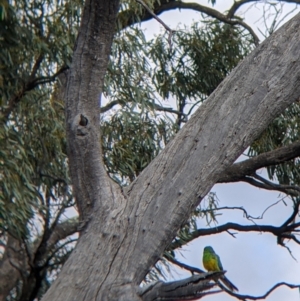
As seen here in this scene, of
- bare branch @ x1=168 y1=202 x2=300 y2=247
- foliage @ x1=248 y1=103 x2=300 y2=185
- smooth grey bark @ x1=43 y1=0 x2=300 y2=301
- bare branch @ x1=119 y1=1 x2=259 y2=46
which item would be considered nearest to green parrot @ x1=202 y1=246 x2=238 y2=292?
bare branch @ x1=168 y1=202 x2=300 y2=247

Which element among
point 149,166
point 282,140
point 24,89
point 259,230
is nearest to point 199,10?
point 282,140

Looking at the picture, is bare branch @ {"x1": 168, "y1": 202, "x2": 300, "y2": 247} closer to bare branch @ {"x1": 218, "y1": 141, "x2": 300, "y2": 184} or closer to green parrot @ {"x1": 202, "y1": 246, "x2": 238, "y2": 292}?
green parrot @ {"x1": 202, "y1": 246, "x2": 238, "y2": 292}

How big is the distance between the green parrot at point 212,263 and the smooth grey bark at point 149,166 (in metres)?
2.67

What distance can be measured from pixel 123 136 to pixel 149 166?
9.35 feet

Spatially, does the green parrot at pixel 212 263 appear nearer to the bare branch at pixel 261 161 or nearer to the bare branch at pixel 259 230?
the bare branch at pixel 259 230

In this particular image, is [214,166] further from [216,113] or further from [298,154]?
[298,154]

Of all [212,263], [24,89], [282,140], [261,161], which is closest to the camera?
[261,161]

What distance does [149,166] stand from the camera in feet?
7.82

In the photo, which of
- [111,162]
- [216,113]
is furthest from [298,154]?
[111,162]

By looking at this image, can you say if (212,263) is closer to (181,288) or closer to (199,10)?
(199,10)

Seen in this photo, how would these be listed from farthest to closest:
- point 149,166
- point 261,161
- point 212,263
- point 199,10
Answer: point 199,10, point 212,263, point 261,161, point 149,166

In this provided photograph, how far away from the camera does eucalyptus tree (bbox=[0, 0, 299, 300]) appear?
7.35ft

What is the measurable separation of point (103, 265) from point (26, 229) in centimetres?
284

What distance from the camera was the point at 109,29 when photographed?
2.42m
